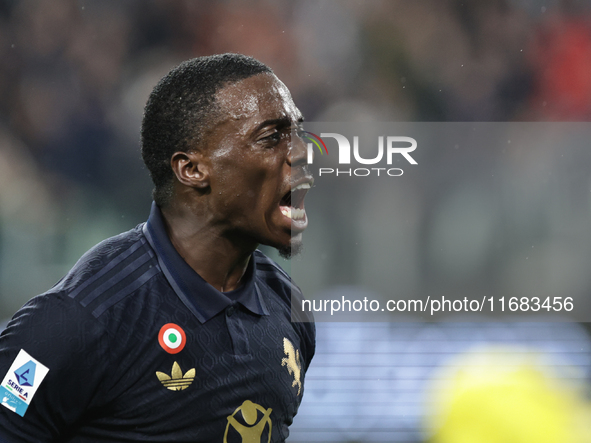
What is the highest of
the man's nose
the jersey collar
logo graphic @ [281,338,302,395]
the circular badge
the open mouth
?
the man's nose

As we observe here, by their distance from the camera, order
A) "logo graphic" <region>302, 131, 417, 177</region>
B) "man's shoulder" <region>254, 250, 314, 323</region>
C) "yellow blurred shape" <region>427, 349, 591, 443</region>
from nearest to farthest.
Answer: "man's shoulder" <region>254, 250, 314, 323</region>, "logo graphic" <region>302, 131, 417, 177</region>, "yellow blurred shape" <region>427, 349, 591, 443</region>

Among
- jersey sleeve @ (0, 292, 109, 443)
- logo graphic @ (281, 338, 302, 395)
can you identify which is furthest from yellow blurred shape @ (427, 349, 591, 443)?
jersey sleeve @ (0, 292, 109, 443)

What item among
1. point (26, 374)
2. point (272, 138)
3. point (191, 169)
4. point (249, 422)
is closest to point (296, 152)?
point (272, 138)

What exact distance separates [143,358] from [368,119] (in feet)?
12.4

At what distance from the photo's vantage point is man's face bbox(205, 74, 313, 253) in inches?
54.7

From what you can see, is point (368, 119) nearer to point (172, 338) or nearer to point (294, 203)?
point (294, 203)

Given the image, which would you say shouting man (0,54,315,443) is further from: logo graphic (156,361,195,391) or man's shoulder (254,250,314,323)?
man's shoulder (254,250,314,323)

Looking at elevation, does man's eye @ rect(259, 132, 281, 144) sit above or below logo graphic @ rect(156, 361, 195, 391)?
above

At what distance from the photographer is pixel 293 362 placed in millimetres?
1591

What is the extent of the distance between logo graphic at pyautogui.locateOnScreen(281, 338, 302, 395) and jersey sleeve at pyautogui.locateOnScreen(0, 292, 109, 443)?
52 cm

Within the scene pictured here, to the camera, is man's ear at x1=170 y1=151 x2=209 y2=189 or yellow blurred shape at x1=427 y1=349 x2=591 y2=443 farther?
yellow blurred shape at x1=427 y1=349 x2=591 y2=443

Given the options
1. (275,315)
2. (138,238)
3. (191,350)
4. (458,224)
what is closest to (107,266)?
(138,238)

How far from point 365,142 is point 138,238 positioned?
3.28 m

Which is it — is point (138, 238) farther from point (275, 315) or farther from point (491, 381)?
point (491, 381)
